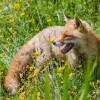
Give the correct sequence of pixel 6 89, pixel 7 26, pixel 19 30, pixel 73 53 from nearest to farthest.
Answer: pixel 6 89, pixel 73 53, pixel 19 30, pixel 7 26

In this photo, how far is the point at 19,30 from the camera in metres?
7.77

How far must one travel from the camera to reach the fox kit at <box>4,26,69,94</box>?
22.7 ft

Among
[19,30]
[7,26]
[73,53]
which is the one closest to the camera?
[73,53]

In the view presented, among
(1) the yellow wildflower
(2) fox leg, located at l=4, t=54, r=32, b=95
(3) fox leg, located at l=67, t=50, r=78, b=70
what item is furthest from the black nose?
(1) the yellow wildflower

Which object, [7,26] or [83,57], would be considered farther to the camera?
[7,26]

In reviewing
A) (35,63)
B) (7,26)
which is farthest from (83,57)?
(7,26)

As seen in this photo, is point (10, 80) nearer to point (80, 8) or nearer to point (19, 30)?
point (19, 30)

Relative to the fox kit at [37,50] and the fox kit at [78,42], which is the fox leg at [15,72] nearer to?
the fox kit at [37,50]

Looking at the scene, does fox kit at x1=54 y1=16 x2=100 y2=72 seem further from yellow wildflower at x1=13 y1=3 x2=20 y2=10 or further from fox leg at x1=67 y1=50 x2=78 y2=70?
yellow wildflower at x1=13 y1=3 x2=20 y2=10

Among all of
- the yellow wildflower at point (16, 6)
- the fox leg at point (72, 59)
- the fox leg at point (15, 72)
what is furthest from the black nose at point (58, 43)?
the yellow wildflower at point (16, 6)

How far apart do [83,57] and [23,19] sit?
1.58 meters

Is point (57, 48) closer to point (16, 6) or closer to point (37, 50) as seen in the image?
point (37, 50)

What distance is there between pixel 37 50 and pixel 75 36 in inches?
27.6

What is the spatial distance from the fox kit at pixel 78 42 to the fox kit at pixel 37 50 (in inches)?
7.8
